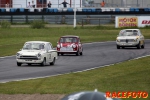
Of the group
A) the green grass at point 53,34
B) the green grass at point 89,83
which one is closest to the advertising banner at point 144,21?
the green grass at point 53,34

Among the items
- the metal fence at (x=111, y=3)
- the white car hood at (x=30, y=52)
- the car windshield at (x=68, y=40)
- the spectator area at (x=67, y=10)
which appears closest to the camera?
the white car hood at (x=30, y=52)

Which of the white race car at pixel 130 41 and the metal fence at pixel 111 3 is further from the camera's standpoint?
the metal fence at pixel 111 3

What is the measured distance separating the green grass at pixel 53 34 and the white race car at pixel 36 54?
17410 millimetres

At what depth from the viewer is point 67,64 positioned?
32156mm

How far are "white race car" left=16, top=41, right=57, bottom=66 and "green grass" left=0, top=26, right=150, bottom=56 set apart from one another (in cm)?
1741

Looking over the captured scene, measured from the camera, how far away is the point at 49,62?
31625 mm

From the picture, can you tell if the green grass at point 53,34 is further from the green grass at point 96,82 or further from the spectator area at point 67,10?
the green grass at point 96,82

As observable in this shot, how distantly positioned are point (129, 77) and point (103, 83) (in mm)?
2444

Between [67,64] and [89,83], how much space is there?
10383 millimetres

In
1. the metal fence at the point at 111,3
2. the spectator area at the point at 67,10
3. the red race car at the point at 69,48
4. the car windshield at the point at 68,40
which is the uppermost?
the metal fence at the point at 111,3

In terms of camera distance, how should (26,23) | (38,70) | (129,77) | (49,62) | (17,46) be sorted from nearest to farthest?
(129,77) → (38,70) → (49,62) → (17,46) → (26,23)

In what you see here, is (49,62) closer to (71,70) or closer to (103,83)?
(71,70)

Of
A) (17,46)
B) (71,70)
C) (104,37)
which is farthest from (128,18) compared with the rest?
(71,70)

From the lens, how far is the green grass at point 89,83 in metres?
19.7
